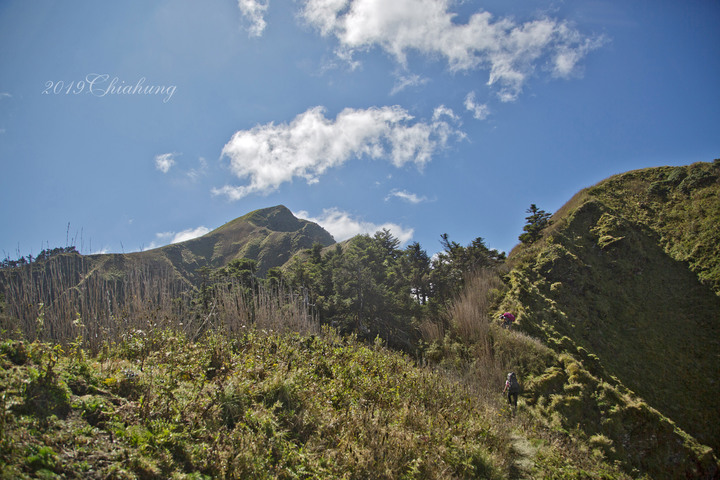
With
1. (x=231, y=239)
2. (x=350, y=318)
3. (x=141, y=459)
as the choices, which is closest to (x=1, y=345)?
(x=141, y=459)

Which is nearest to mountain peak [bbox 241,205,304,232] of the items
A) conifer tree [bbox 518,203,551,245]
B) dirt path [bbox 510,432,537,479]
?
conifer tree [bbox 518,203,551,245]

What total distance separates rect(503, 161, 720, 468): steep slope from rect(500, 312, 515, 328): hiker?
0.42 metres

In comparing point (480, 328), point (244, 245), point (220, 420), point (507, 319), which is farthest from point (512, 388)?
point (244, 245)

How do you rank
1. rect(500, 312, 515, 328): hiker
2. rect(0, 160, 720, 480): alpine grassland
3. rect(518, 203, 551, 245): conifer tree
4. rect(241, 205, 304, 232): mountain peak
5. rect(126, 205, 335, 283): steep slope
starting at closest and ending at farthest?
rect(0, 160, 720, 480): alpine grassland → rect(500, 312, 515, 328): hiker → rect(518, 203, 551, 245): conifer tree → rect(126, 205, 335, 283): steep slope → rect(241, 205, 304, 232): mountain peak

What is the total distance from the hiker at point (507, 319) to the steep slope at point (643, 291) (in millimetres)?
416

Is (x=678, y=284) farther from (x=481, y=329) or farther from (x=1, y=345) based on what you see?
(x=1, y=345)

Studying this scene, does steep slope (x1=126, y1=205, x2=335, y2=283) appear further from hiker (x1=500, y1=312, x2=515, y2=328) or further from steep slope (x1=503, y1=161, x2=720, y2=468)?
steep slope (x1=503, y1=161, x2=720, y2=468)

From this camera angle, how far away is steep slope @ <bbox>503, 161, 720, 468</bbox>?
44.8 feet

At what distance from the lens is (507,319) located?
1728cm

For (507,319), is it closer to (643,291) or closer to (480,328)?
(480,328)

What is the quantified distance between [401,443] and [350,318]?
58.6 ft

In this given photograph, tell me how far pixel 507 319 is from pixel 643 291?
24.5ft

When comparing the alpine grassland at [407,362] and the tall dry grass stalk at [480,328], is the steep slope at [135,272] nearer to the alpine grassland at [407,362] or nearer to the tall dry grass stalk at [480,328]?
the alpine grassland at [407,362]

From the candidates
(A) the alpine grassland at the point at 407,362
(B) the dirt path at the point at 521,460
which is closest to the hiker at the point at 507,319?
(A) the alpine grassland at the point at 407,362
